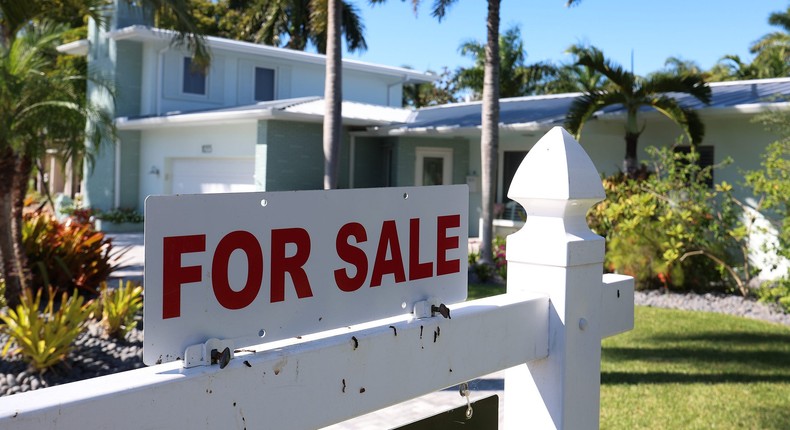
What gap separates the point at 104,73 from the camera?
23.9m

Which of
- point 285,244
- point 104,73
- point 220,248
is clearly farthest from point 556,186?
point 104,73

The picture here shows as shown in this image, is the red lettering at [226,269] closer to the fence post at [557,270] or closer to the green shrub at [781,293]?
the fence post at [557,270]

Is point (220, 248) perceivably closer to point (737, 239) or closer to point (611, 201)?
point (737, 239)

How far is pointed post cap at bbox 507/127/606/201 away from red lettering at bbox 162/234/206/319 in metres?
0.94

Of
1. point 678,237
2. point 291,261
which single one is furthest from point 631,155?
point 291,261

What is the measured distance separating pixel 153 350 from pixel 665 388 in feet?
20.5

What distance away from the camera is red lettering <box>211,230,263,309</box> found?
1313 millimetres

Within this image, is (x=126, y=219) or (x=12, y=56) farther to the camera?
(x=126, y=219)

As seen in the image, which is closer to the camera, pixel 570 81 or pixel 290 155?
pixel 290 155

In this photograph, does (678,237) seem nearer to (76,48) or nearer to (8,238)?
(8,238)

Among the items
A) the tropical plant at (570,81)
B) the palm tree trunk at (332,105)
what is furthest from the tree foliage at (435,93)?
the palm tree trunk at (332,105)

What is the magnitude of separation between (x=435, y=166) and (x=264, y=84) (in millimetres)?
6817

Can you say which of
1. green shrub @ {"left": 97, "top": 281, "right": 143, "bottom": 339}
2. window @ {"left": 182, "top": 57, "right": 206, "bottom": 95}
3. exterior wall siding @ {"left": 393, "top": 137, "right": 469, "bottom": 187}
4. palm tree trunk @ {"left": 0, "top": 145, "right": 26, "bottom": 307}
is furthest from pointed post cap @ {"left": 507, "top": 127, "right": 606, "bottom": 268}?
window @ {"left": 182, "top": 57, "right": 206, "bottom": 95}

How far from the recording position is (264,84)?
24.8 metres
